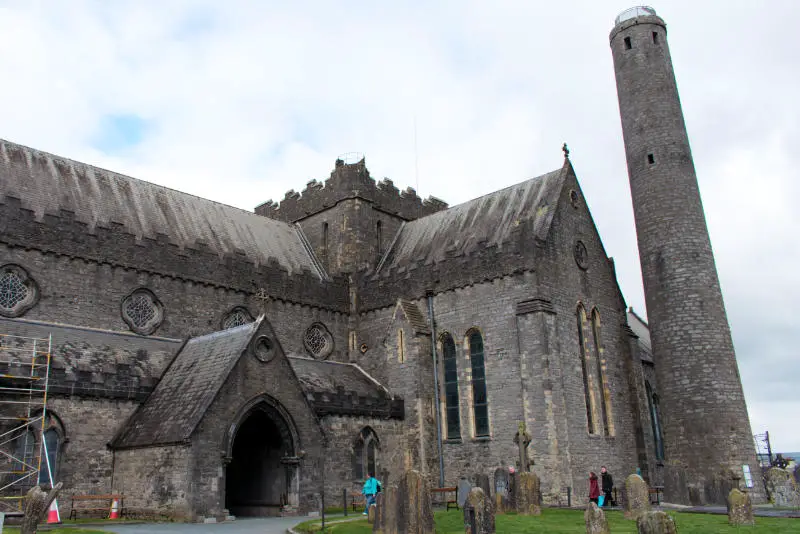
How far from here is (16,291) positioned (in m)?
22.5

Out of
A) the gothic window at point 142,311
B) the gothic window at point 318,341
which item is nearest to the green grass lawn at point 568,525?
the gothic window at point 142,311

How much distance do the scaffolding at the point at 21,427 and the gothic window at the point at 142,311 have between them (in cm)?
503

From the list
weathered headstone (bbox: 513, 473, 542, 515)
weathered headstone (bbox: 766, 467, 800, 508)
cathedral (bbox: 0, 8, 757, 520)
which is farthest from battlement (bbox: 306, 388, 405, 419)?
weathered headstone (bbox: 766, 467, 800, 508)

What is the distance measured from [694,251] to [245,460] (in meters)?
18.8

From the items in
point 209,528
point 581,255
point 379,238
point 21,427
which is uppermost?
point 379,238

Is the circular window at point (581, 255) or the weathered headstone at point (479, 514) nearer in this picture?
the weathered headstone at point (479, 514)

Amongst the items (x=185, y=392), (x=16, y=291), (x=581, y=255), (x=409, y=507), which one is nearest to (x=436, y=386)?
(x=581, y=255)

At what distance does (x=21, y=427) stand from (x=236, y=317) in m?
10.1

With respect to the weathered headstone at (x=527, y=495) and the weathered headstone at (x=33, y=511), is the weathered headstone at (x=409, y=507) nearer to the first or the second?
the weathered headstone at (x=527, y=495)

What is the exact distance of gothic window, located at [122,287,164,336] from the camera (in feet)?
81.5

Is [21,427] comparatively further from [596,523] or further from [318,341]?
[596,523]

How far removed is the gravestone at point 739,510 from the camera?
16.2m

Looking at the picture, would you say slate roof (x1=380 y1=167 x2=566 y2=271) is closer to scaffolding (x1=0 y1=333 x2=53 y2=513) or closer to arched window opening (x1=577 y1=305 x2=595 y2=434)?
arched window opening (x1=577 y1=305 x2=595 y2=434)

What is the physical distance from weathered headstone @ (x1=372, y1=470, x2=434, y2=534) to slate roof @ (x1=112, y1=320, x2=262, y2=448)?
6884 mm
